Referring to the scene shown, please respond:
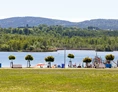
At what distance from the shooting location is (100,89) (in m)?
28.2

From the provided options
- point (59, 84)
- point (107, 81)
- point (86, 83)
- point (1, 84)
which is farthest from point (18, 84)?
point (107, 81)

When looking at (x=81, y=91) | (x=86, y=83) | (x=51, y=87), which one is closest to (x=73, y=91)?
(x=81, y=91)

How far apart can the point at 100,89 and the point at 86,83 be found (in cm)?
405

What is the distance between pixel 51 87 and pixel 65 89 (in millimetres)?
1487

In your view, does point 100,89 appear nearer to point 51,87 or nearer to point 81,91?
point 81,91

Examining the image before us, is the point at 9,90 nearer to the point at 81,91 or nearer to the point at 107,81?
the point at 81,91

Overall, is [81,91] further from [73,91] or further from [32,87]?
[32,87]

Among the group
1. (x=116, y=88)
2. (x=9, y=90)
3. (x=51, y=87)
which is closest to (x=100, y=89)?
(x=116, y=88)

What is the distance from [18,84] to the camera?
103 ft

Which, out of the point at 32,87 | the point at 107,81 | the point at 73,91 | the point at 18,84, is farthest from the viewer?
the point at 107,81

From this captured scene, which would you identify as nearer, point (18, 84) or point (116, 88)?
point (116, 88)

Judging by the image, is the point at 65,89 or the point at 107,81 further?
the point at 107,81

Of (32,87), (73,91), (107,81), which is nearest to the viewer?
(73,91)

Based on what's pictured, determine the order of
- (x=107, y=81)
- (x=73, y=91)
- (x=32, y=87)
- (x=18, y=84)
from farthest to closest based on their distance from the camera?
(x=107, y=81), (x=18, y=84), (x=32, y=87), (x=73, y=91)
